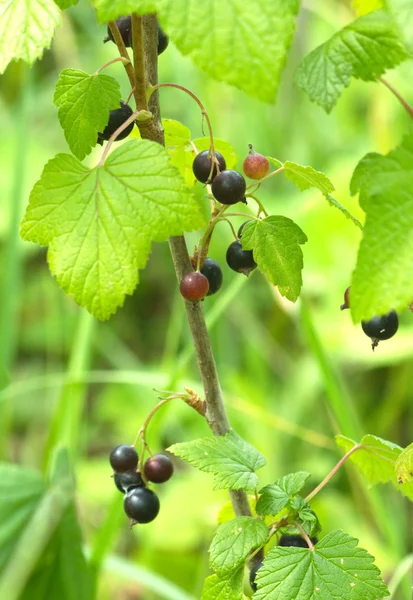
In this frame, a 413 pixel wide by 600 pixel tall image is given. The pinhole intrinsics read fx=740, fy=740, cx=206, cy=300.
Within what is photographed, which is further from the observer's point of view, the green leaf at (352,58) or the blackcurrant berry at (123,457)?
the blackcurrant berry at (123,457)

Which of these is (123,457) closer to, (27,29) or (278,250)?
(278,250)

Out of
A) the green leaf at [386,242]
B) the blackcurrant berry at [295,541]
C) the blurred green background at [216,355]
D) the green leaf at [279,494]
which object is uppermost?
the green leaf at [386,242]

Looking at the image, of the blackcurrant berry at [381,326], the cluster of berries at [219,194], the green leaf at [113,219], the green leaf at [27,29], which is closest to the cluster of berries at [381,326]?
the blackcurrant berry at [381,326]

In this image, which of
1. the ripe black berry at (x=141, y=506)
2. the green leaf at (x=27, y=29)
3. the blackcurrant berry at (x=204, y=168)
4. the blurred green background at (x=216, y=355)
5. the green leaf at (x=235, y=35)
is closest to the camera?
the green leaf at (x=235, y=35)

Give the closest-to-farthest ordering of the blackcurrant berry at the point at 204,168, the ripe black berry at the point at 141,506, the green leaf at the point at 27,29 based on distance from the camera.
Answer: the green leaf at the point at 27,29, the blackcurrant berry at the point at 204,168, the ripe black berry at the point at 141,506

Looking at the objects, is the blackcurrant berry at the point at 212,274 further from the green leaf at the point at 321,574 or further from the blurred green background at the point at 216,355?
the blurred green background at the point at 216,355

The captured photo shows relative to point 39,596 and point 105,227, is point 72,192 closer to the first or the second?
point 105,227

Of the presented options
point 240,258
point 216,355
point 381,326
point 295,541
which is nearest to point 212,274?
point 240,258
